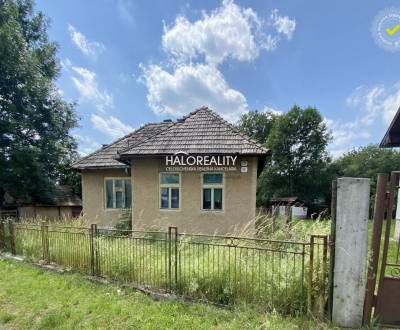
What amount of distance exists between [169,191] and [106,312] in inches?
254

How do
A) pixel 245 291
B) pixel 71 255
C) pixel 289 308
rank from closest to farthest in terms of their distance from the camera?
pixel 289 308, pixel 245 291, pixel 71 255

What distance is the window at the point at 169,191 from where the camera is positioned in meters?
10.2

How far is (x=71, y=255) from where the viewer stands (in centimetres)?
602

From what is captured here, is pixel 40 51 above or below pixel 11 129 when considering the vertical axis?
above

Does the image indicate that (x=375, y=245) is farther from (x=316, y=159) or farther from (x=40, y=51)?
(x=316, y=159)

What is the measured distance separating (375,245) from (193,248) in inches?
119

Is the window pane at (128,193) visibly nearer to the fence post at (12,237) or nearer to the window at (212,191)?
the window at (212,191)

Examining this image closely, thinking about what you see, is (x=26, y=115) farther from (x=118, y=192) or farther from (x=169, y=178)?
(x=169, y=178)

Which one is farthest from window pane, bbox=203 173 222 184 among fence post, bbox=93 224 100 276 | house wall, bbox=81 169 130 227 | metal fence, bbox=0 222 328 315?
fence post, bbox=93 224 100 276

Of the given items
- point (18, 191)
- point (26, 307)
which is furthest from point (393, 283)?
point (18, 191)

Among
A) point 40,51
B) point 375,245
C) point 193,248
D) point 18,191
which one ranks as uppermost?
point 40,51

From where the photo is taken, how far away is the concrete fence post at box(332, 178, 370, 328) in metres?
3.45

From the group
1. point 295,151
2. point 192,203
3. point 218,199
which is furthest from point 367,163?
point 192,203

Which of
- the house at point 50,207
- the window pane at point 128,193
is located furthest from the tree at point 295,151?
the window pane at point 128,193
